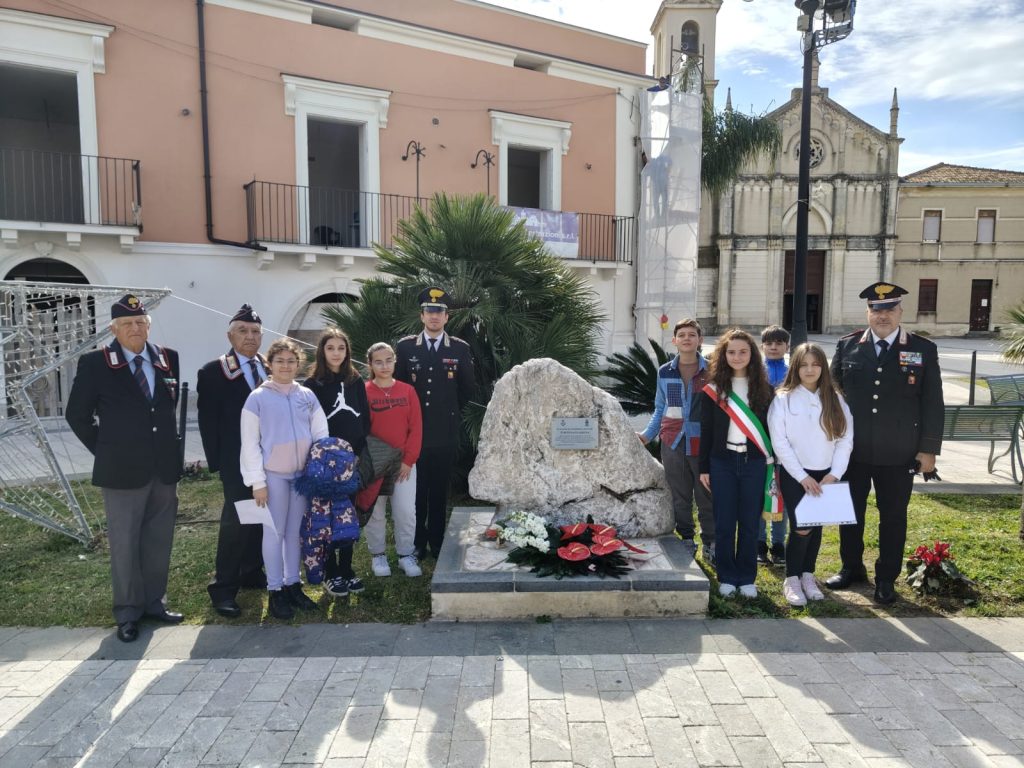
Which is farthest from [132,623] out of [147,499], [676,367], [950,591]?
[950,591]

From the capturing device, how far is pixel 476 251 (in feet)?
23.7

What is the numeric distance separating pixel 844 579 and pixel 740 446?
1276 millimetres

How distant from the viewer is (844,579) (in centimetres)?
493

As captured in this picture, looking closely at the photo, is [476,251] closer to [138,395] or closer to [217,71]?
[138,395]

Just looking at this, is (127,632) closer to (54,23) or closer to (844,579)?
(844,579)

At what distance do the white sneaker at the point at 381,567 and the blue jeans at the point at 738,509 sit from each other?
2.26 meters

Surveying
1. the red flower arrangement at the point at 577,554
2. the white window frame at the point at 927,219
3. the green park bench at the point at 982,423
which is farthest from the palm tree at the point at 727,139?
the white window frame at the point at 927,219

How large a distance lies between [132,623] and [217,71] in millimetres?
10960

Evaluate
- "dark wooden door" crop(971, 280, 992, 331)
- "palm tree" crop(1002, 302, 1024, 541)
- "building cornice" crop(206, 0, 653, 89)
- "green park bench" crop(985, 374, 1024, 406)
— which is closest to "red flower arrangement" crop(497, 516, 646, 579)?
"green park bench" crop(985, 374, 1024, 406)

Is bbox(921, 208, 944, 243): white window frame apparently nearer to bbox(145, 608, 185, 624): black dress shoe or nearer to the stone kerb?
the stone kerb

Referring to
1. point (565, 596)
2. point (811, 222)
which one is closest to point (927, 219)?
point (811, 222)

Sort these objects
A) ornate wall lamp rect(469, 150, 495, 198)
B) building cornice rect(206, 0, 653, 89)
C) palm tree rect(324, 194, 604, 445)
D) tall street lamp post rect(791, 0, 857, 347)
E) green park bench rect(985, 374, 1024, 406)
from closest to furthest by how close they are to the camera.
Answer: palm tree rect(324, 194, 604, 445), green park bench rect(985, 374, 1024, 406), tall street lamp post rect(791, 0, 857, 347), building cornice rect(206, 0, 653, 89), ornate wall lamp rect(469, 150, 495, 198)

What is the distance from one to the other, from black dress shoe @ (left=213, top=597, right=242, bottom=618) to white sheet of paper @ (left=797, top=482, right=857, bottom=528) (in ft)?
11.4

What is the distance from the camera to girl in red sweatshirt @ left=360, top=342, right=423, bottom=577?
16.4ft
